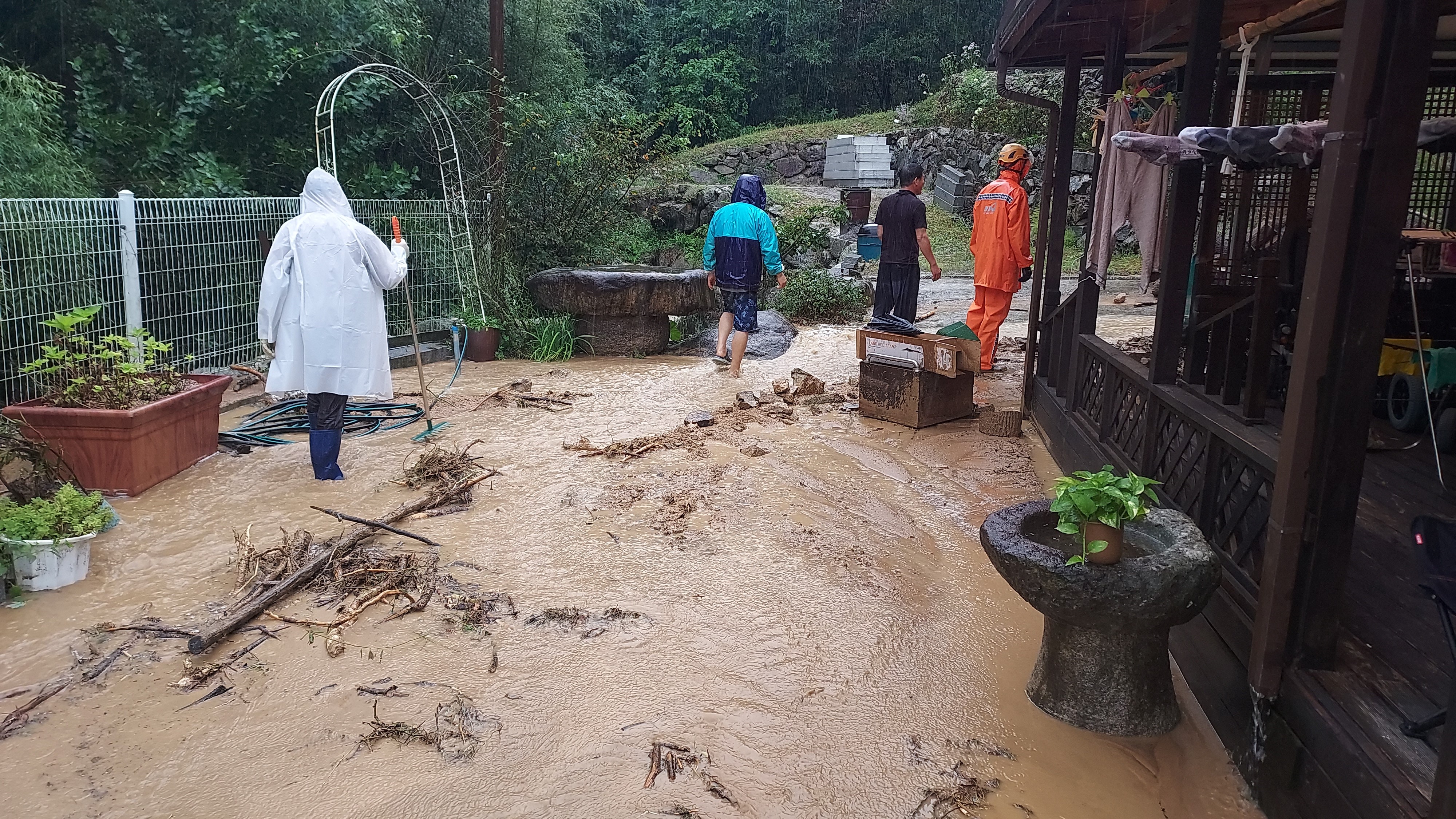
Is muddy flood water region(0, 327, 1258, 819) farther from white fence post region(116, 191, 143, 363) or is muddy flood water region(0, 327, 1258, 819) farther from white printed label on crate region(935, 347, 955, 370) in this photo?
white fence post region(116, 191, 143, 363)

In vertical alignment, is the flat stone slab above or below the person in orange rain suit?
below

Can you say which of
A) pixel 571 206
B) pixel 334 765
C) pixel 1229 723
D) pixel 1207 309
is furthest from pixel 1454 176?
pixel 571 206

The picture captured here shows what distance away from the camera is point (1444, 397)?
5.29 m

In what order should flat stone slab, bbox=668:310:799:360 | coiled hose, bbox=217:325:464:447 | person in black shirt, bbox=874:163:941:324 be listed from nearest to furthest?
coiled hose, bbox=217:325:464:447, person in black shirt, bbox=874:163:941:324, flat stone slab, bbox=668:310:799:360

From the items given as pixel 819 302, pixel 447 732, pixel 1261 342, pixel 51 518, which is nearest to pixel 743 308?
pixel 819 302

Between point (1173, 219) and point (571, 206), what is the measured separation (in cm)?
814

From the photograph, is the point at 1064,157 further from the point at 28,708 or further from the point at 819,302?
the point at 28,708

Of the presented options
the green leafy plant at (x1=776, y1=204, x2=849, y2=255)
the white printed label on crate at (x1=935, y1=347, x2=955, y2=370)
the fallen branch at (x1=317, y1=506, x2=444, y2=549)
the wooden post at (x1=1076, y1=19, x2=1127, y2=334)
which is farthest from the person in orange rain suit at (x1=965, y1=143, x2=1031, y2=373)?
the green leafy plant at (x1=776, y1=204, x2=849, y2=255)

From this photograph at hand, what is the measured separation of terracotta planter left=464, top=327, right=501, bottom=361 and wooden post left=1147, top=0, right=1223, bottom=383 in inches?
267

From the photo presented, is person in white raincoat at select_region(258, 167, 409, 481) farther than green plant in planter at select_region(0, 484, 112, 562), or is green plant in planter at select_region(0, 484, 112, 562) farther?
person in white raincoat at select_region(258, 167, 409, 481)

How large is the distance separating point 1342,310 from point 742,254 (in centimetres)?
631

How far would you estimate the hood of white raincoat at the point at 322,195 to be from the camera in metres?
5.52

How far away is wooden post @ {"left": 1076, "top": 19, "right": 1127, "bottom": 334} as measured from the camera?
6.09m

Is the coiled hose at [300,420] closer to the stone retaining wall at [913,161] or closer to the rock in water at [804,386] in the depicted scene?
the rock in water at [804,386]
